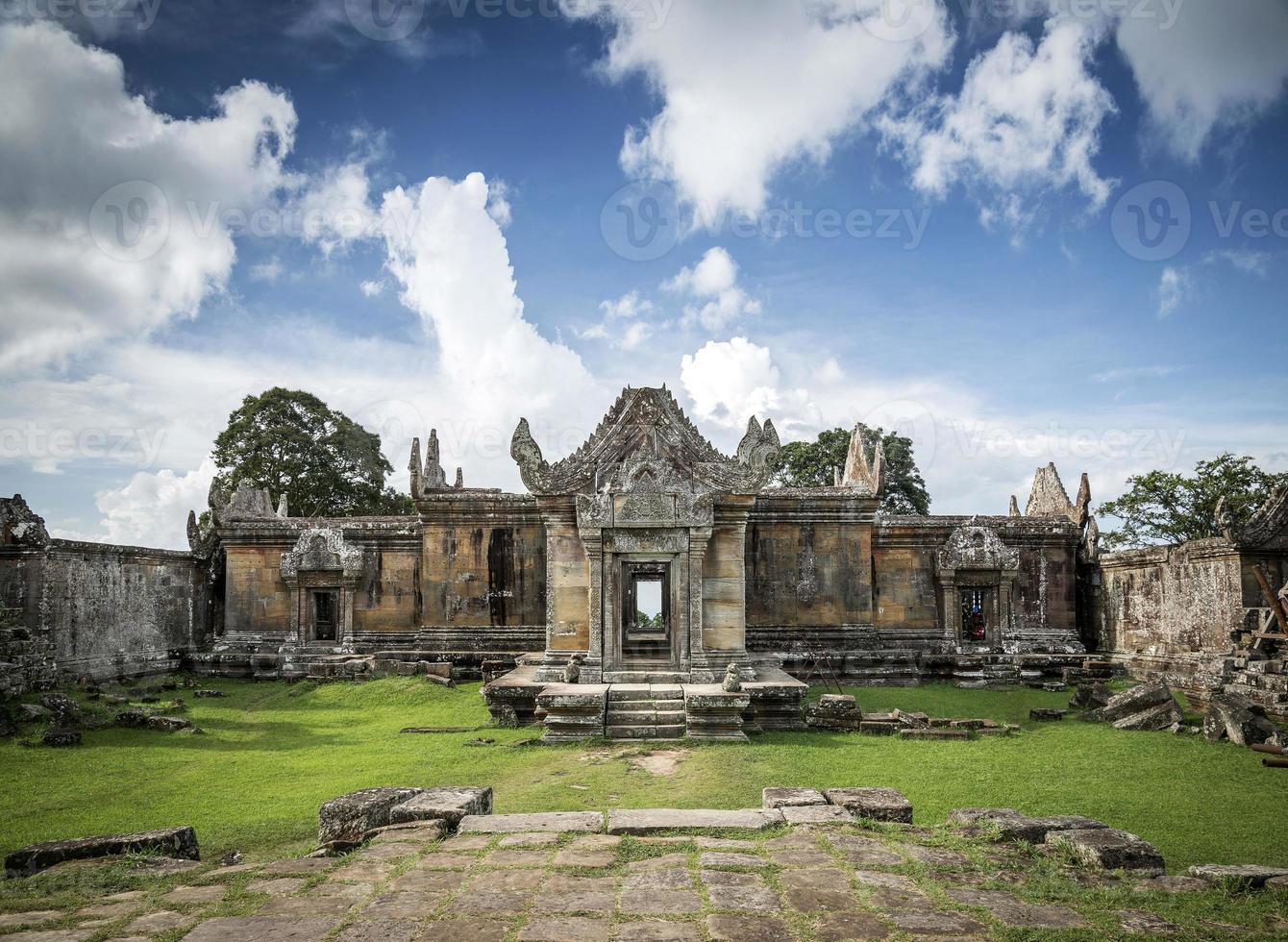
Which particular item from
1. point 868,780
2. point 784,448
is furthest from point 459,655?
point 784,448

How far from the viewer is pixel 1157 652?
18.9 metres

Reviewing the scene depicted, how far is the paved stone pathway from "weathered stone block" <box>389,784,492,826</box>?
1.29 feet

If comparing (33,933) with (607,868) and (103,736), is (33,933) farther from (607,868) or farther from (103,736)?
(103,736)

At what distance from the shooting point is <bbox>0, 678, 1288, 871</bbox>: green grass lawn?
8.27 m

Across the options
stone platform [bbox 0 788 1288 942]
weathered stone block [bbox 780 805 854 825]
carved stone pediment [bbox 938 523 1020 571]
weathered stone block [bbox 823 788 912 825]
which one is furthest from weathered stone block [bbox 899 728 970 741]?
carved stone pediment [bbox 938 523 1020 571]

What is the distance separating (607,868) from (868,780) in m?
5.25

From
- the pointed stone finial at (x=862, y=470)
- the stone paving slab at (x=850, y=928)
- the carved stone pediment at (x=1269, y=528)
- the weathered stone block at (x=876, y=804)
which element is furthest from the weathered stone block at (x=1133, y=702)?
the stone paving slab at (x=850, y=928)

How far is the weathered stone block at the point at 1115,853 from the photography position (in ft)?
19.3

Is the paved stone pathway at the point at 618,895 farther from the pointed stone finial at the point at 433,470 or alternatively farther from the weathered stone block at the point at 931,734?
the pointed stone finial at the point at 433,470

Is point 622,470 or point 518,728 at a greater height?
point 622,470

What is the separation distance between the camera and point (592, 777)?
33.1 ft

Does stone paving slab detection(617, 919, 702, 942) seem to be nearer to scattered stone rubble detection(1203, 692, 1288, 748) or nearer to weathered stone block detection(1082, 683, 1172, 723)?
scattered stone rubble detection(1203, 692, 1288, 748)

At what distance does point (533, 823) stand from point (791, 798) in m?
2.25

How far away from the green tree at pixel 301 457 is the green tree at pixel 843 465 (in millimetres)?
18553
